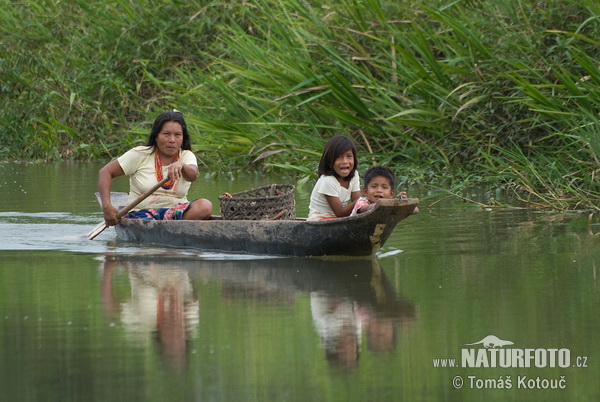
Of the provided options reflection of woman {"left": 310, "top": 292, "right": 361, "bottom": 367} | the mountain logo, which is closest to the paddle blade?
reflection of woman {"left": 310, "top": 292, "right": 361, "bottom": 367}

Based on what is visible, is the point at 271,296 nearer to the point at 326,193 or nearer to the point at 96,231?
the point at 326,193

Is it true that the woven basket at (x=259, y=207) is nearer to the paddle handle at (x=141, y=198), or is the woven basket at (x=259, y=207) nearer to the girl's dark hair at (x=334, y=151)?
the paddle handle at (x=141, y=198)

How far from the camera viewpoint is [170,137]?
825 centimetres

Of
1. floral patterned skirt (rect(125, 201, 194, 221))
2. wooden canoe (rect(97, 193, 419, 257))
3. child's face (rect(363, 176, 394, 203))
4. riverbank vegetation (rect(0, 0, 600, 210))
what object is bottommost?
wooden canoe (rect(97, 193, 419, 257))

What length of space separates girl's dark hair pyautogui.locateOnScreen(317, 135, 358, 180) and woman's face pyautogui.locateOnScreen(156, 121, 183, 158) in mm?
1263

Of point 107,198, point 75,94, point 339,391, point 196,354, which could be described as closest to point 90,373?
point 196,354

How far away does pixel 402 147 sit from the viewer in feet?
40.2

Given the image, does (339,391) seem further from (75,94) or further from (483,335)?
(75,94)

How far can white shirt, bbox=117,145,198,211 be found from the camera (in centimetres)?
831

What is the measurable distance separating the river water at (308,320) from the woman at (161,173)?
0.34 m

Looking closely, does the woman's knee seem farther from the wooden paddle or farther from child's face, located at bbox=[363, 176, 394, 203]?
child's face, located at bbox=[363, 176, 394, 203]

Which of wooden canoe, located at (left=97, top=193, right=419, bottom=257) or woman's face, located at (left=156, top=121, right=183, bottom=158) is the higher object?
woman's face, located at (left=156, top=121, right=183, bottom=158)

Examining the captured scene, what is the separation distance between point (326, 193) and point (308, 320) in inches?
82.2

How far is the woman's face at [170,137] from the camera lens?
824cm
